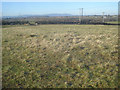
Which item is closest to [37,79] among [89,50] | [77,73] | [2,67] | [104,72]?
[77,73]

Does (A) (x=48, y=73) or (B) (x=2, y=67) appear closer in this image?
(A) (x=48, y=73)

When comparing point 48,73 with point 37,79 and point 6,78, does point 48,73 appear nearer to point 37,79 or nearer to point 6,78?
point 37,79

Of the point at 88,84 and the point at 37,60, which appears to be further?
the point at 37,60

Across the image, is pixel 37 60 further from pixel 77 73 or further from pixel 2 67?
pixel 77 73

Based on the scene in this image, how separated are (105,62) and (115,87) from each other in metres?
2.84

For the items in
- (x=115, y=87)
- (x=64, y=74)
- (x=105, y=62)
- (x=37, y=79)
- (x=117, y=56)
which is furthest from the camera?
(x=117, y=56)

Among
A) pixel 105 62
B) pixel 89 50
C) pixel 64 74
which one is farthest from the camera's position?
pixel 89 50

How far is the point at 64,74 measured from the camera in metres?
7.15

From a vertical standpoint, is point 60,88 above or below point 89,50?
below

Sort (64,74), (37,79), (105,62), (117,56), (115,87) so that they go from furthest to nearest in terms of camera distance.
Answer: (117,56) < (105,62) < (64,74) < (37,79) < (115,87)

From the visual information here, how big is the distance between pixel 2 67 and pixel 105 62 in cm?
752

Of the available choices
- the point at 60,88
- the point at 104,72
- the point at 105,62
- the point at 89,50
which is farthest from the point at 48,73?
the point at 89,50

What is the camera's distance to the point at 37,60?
9.42 m

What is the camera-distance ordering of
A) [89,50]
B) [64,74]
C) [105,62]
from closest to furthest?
[64,74] < [105,62] < [89,50]
